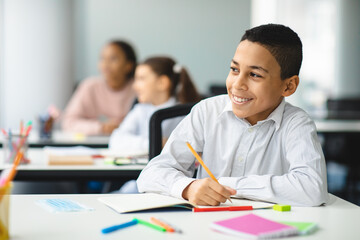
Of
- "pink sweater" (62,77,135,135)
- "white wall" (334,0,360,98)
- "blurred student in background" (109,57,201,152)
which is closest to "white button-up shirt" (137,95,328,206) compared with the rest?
"blurred student in background" (109,57,201,152)

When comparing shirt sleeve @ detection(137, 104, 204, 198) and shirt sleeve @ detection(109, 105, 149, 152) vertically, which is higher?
shirt sleeve @ detection(137, 104, 204, 198)

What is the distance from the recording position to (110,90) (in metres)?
4.24

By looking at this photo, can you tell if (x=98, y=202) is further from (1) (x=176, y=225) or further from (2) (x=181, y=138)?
(2) (x=181, y=138)

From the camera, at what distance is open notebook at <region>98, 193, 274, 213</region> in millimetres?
1210

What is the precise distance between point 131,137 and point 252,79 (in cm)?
139

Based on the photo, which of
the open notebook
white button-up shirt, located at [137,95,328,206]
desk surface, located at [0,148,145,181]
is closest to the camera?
the open notebook

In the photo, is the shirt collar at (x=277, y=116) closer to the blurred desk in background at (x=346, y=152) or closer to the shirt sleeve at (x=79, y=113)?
the shirt sleeve at (x=79, y=113)

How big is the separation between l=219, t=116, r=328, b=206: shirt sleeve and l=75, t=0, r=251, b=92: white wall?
4.17m

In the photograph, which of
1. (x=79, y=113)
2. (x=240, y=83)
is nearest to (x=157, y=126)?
(x=240, y=83)

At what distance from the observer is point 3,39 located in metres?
4.87

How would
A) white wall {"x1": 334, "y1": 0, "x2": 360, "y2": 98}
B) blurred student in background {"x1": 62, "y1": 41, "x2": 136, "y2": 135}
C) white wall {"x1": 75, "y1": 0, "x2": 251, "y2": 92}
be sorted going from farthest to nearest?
white wall {"x1": 334, "y1": 0, "x2": 360, "y2": 98} → white wall {"x1": 75, "y1": 0, "x2": 251, "y2": 92} → blurred student in background {"x1": 62, "y1": 41, "x2": 136, "y2": 135}

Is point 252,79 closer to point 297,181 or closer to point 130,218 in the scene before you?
point 297,181

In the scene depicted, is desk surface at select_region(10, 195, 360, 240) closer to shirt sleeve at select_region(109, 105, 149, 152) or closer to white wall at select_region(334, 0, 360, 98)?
shirt sleeve at select_region(109, 105, 149, 152)

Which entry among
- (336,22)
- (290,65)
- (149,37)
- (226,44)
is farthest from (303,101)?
(290,65)
